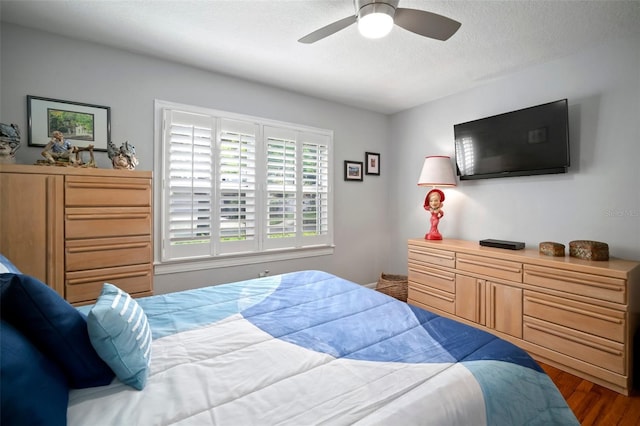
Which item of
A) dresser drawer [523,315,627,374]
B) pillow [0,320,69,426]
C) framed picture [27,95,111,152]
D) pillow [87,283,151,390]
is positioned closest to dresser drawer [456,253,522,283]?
dresser drawer [523,315,627,374]

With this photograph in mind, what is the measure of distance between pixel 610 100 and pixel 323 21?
2.42m

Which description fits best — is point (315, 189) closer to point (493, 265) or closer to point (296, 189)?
point (296, 189)

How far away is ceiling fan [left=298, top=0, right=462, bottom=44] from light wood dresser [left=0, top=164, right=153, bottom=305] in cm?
186

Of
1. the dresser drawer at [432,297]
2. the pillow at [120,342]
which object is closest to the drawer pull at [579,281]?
the dresser drawer at [432,297]

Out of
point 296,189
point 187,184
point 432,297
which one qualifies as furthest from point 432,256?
point 187,184

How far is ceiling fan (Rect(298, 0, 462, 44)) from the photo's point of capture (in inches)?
64.2

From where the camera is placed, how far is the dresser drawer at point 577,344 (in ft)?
6.55

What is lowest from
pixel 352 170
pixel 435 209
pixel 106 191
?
pixel 435 209

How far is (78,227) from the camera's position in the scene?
1998 millimetres

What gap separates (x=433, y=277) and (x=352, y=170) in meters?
1.71

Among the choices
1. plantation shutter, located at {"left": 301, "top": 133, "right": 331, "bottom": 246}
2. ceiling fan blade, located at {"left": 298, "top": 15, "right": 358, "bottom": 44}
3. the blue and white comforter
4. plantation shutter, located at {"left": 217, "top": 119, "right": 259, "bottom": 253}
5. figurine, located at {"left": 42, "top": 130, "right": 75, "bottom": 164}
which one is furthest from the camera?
plantation shutter, located at {"left": 301, "top": 133, "right": 331, "bottom": 246}

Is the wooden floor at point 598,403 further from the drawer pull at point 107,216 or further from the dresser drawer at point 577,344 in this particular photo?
the drawer pull at point 107,216

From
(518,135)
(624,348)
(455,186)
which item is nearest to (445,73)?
(518,135)

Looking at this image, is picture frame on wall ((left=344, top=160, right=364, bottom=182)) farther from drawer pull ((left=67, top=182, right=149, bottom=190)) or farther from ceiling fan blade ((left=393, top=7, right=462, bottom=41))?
drawer pull ((left=67, top=182, right=149, bottom=190))
